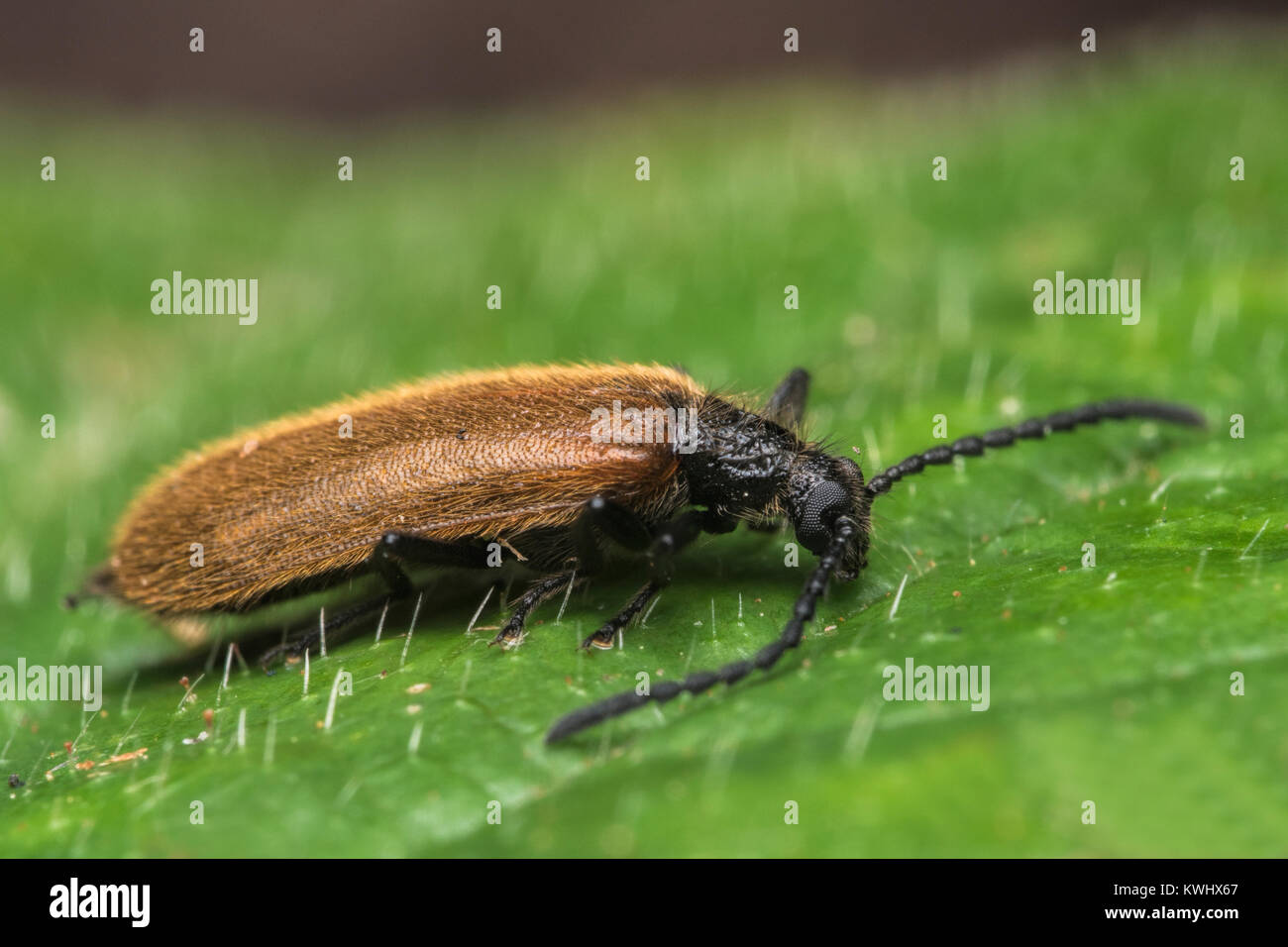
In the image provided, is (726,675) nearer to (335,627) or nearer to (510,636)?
(510,636)

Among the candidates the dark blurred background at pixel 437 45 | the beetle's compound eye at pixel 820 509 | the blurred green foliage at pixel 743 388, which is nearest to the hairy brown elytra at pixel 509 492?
the beetle's compound eye at pixel 820 509

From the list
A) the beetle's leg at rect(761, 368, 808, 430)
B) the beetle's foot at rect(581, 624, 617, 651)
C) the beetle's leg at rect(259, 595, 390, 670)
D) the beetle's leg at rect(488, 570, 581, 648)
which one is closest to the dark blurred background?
the beetle's leg at rect(761, 368, 808, 430)

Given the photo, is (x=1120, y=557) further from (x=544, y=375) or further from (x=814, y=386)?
(x=814, y=386)

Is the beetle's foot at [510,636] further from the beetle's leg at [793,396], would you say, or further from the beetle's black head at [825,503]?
the beetle's leg at [793,396]

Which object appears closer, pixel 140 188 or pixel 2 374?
pixel 2 374

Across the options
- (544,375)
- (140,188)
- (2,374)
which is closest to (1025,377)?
(544,375)

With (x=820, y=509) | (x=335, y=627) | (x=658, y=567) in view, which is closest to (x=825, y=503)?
(x=820, y=509)

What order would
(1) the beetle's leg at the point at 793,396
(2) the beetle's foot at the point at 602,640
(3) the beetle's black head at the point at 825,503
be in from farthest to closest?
(1) the beetle's leg at the point at 793,396
(3) the beetle's black head at the point at 825,503
(2) the beetle's foot at the point at 602,640
